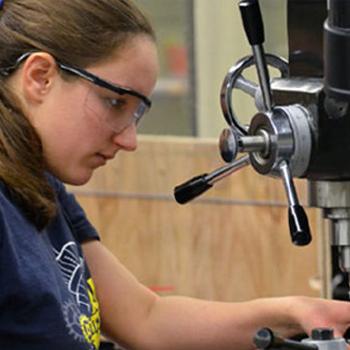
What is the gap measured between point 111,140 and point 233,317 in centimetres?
35

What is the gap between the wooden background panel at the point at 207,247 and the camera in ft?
8.72

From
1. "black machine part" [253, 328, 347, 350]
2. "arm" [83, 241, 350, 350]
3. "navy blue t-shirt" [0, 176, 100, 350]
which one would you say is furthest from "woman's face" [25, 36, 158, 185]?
"black machine part" [253, 328, 347, 350]

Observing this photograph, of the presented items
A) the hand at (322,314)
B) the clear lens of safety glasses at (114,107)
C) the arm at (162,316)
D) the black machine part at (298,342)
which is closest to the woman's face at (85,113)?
the clear lens of safety glasses at (114,107)

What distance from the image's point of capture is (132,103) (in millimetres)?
1566

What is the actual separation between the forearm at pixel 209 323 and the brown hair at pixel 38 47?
1.08 ft

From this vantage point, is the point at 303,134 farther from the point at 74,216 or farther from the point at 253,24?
the point at 74,216

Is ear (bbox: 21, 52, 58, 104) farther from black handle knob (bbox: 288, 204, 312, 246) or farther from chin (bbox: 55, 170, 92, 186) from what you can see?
black handle knob (bbox: 288, 204, 312, 246)

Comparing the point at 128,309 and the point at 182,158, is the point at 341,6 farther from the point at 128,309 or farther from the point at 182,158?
the point at 182,158

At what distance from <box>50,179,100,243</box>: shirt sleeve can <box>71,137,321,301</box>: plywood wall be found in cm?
90

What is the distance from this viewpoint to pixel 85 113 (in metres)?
1.54

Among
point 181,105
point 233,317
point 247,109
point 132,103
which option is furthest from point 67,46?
point 181,105

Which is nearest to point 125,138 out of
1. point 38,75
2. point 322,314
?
point 38,75

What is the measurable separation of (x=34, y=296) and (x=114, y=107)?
0.31 m

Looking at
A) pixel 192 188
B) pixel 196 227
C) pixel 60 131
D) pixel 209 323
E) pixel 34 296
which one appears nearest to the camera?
pixel 192 188
